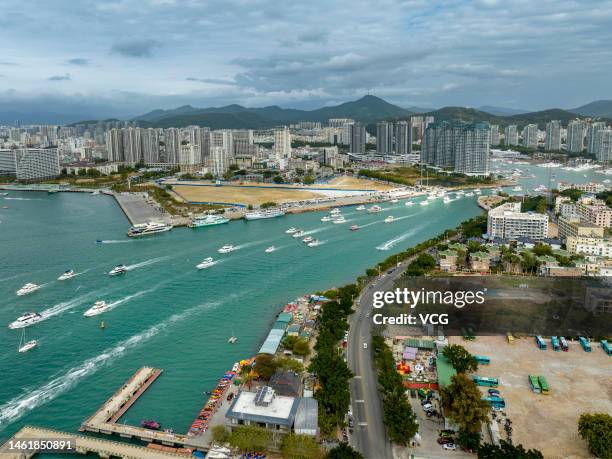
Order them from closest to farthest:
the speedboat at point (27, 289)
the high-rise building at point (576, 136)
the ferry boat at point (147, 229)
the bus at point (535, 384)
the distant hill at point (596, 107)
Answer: the bus at point (535, 384) < the speedboat at point (27, 289) < the ferry boat at point (147, 229) < the high-rise building at point (576, 136) < the distant hill at point (596, 107)

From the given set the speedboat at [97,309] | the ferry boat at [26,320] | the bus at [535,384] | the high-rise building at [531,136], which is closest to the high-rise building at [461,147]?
the high-rise building at [531,136]

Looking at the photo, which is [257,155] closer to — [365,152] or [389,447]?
[365,152]

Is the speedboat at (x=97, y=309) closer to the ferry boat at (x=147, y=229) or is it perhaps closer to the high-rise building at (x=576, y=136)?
the ferry boat at (x=147, y=229)

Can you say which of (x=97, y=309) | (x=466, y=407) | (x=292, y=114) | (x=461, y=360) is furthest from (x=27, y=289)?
(x=292, y=114)

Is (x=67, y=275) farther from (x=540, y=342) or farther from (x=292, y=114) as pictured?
(x=292, y=114)

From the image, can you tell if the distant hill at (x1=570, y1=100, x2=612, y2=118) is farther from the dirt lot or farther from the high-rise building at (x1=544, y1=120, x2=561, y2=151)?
the dirt lot
